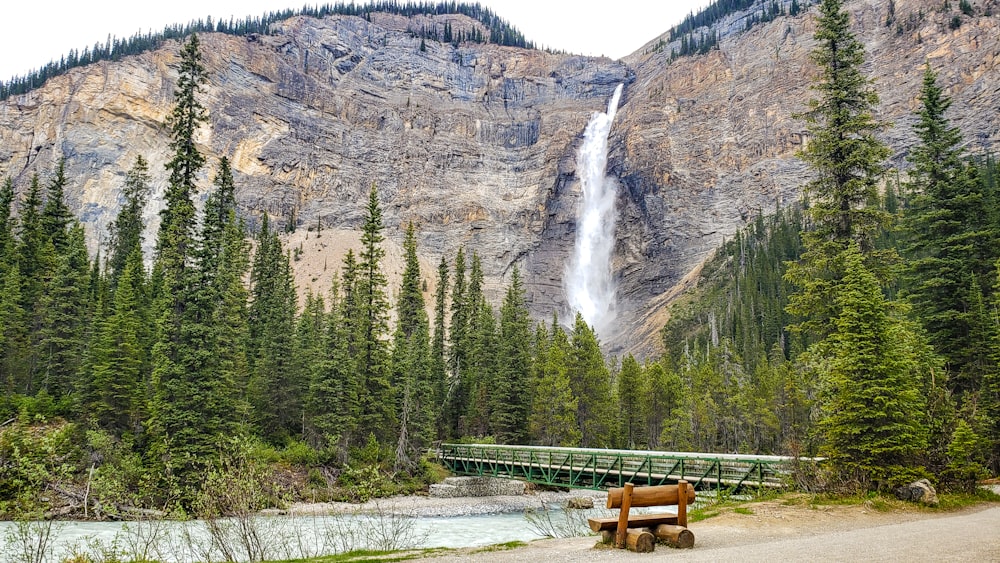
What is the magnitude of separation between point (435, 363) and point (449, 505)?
1967 centimetres

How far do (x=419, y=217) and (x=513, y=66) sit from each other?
60.6 meters

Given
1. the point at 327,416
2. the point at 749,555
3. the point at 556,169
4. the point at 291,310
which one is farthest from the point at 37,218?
the point at 556,169

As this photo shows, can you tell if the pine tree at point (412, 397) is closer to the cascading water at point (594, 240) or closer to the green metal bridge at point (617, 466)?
the green metal bridge at point (617, 466)

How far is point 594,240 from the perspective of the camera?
415 ft

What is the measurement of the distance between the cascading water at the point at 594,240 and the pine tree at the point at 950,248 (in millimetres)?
83540

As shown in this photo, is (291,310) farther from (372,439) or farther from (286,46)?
(286,46)

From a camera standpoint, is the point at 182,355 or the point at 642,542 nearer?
the point at 642,542

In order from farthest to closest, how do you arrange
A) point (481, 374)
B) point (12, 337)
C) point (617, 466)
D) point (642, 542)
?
point (481, 374)
point (12, 337)
point (617, 466)
point (642, 542)

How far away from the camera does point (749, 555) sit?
8523 millimetres

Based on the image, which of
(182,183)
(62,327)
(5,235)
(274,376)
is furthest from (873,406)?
(5,235)

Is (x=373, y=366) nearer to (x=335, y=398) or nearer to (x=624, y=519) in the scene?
(x=335, y=398)

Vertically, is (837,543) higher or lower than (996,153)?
lower

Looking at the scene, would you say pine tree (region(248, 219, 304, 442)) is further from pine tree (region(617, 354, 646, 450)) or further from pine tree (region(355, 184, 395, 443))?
pine tree (region(617, 354, 646, 450))

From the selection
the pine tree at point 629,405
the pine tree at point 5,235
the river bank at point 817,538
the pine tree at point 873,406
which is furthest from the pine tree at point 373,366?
the pine tree at point 873,406
